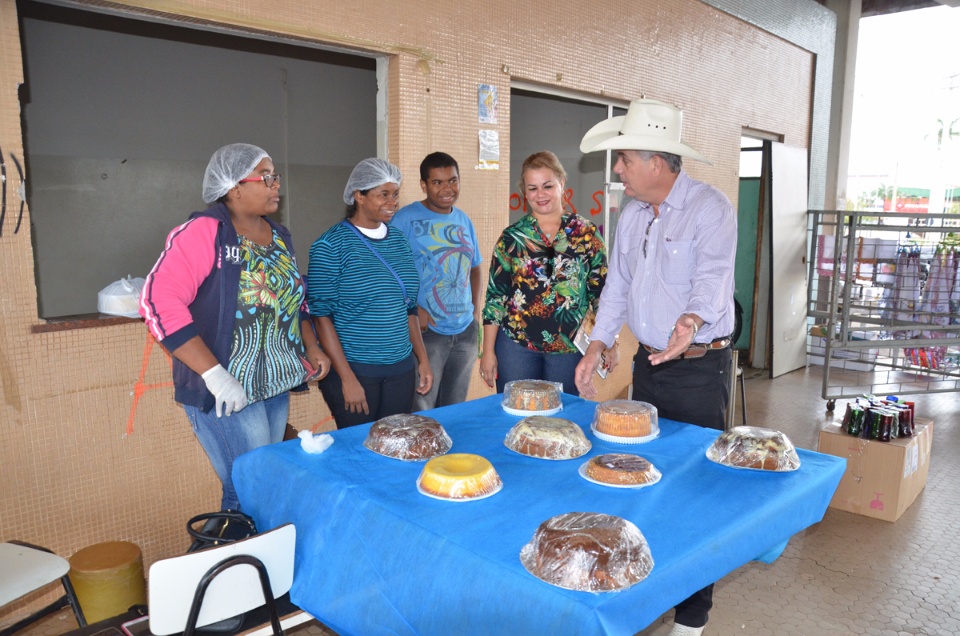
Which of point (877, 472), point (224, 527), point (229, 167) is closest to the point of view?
point (224, 527)

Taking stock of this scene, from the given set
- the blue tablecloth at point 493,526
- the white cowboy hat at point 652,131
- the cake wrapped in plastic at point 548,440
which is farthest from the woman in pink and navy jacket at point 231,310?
the white cowboy hat at point 652,131

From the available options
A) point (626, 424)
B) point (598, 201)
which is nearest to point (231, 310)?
point (626, 424)

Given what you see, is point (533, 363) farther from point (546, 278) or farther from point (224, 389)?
point (224, 389)

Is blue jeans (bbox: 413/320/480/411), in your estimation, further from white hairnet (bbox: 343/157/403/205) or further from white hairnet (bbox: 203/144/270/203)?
white hairnet (bbox: 203/144/270/203)

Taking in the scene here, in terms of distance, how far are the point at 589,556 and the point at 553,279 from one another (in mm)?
1634

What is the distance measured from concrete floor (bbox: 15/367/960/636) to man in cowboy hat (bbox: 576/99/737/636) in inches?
24.0

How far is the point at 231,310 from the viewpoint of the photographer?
2061 millimetres

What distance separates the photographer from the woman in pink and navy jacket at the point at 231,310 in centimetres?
197

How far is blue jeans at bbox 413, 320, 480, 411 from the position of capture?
322cm

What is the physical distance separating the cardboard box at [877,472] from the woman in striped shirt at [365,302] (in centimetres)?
223

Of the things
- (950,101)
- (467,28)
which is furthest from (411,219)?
(950,101)

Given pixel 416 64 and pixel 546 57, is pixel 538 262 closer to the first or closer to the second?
→ pixel 416 64

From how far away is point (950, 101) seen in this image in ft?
28.8

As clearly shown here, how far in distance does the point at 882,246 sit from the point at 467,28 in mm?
3929
